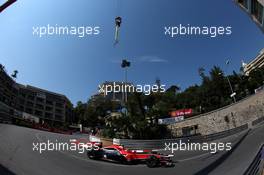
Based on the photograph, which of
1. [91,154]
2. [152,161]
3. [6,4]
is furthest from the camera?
[6,4]

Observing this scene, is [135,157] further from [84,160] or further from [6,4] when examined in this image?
[6,4]

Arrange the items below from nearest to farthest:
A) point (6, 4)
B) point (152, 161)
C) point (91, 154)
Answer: point (152, 161), point (91, 154), point (6, 4)

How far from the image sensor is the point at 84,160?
1.69 meters

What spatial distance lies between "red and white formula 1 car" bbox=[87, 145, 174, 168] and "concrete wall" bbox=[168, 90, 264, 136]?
0.17m

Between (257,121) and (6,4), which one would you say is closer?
(257,121)

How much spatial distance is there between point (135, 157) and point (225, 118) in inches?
23.0

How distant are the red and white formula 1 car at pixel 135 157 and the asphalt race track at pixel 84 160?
1.5 inches

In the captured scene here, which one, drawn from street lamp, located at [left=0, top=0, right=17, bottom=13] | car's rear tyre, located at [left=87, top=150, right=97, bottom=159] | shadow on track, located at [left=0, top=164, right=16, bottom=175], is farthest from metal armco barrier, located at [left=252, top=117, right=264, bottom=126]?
street lamp, located at [left=0, top=0, right=17, bottom=13]

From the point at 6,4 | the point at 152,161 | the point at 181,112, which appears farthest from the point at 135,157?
the point at 6,4

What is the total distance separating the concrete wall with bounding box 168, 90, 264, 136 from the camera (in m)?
1.59

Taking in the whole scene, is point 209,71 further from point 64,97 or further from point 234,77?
point 64,97

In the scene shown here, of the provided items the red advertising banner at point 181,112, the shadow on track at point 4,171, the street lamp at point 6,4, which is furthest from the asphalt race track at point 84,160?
the street lamp at point 6,4

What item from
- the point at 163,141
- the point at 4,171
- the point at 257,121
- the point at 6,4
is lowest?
the point at 4,171

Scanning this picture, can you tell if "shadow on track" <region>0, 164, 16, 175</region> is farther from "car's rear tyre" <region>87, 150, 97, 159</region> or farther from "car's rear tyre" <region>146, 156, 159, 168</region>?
"car's rear tyre" <region>146, 156, 159, 168</region>
